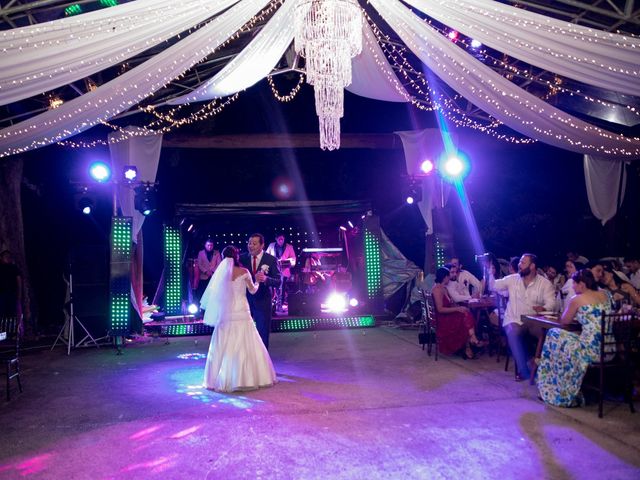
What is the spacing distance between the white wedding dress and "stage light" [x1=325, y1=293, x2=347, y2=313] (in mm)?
6229

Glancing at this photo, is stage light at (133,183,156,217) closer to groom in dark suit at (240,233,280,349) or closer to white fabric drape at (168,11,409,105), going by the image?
white fabric drape at (168,11,409,105)

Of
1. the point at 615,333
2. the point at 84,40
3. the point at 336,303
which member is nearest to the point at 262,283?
the point at 84,40

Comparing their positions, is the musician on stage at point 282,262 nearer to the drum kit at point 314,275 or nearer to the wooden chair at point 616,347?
the drum kit at point 314,275

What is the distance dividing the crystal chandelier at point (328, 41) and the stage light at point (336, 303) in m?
7.35

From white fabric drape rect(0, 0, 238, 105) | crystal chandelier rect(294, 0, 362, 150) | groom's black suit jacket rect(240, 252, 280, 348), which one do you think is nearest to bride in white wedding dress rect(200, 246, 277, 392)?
groom's black suit jacket rect(240, 252, 280, 348)

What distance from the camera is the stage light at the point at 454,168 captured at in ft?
32.9

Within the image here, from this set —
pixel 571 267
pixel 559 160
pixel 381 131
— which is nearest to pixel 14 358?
pixel 571 267

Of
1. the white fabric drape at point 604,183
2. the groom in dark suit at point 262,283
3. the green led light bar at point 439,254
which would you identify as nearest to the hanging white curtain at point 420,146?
the green led light bar at point 439,254

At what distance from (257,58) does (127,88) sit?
5.15ft

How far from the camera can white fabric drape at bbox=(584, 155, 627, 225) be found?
29.6 feet

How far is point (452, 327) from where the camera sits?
21.6 ft

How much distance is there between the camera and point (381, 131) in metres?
12.1

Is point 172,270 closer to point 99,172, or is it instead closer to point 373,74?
point 99,172

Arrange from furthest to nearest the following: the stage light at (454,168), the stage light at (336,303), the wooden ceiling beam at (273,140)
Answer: the stage light at (336,303) < the wooden ceiling beam at (273,140) < the stage light at (454,168)
